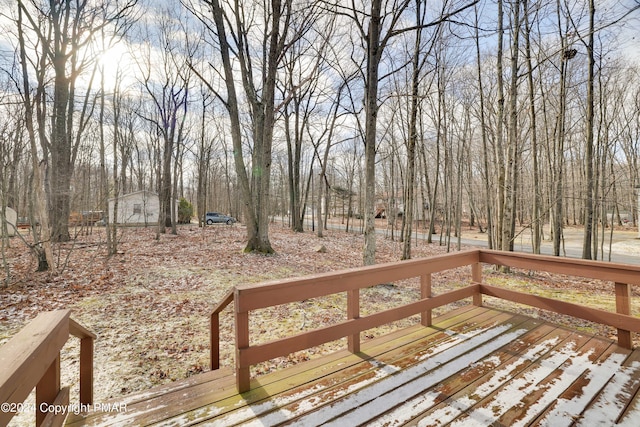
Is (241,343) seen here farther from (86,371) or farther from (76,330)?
(86,371)

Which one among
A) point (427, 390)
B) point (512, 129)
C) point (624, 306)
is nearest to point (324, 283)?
point (427, 390)

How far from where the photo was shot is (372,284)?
272cm

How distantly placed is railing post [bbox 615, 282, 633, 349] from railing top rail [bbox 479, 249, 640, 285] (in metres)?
0.13

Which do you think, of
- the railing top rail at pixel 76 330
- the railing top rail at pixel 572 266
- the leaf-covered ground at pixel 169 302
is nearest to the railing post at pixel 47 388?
the railing top rail at pixel 76 330

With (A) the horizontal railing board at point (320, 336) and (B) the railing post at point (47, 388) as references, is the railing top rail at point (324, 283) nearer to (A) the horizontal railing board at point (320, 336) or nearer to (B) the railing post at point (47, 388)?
(A) the horizontal railing board at point (320, 336)

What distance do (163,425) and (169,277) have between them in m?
6.15

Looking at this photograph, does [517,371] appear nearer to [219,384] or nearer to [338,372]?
[338,372]

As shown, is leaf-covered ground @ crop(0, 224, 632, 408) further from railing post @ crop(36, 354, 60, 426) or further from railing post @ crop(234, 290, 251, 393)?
railing post @ crop(36, 354, 60, 426)

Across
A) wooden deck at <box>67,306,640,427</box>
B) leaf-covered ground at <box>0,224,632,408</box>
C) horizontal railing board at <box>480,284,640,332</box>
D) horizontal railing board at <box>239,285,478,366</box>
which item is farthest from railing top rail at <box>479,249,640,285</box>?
leaf-covered ground at <box>0,224,632,408</box>

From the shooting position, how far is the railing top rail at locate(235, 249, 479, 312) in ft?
7.03

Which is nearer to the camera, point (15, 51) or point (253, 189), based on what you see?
point (15, 51)

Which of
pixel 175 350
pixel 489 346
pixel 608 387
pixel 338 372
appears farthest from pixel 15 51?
pixel 608 387

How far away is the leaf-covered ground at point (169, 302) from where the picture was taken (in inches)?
142

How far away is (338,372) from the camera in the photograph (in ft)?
8.21
